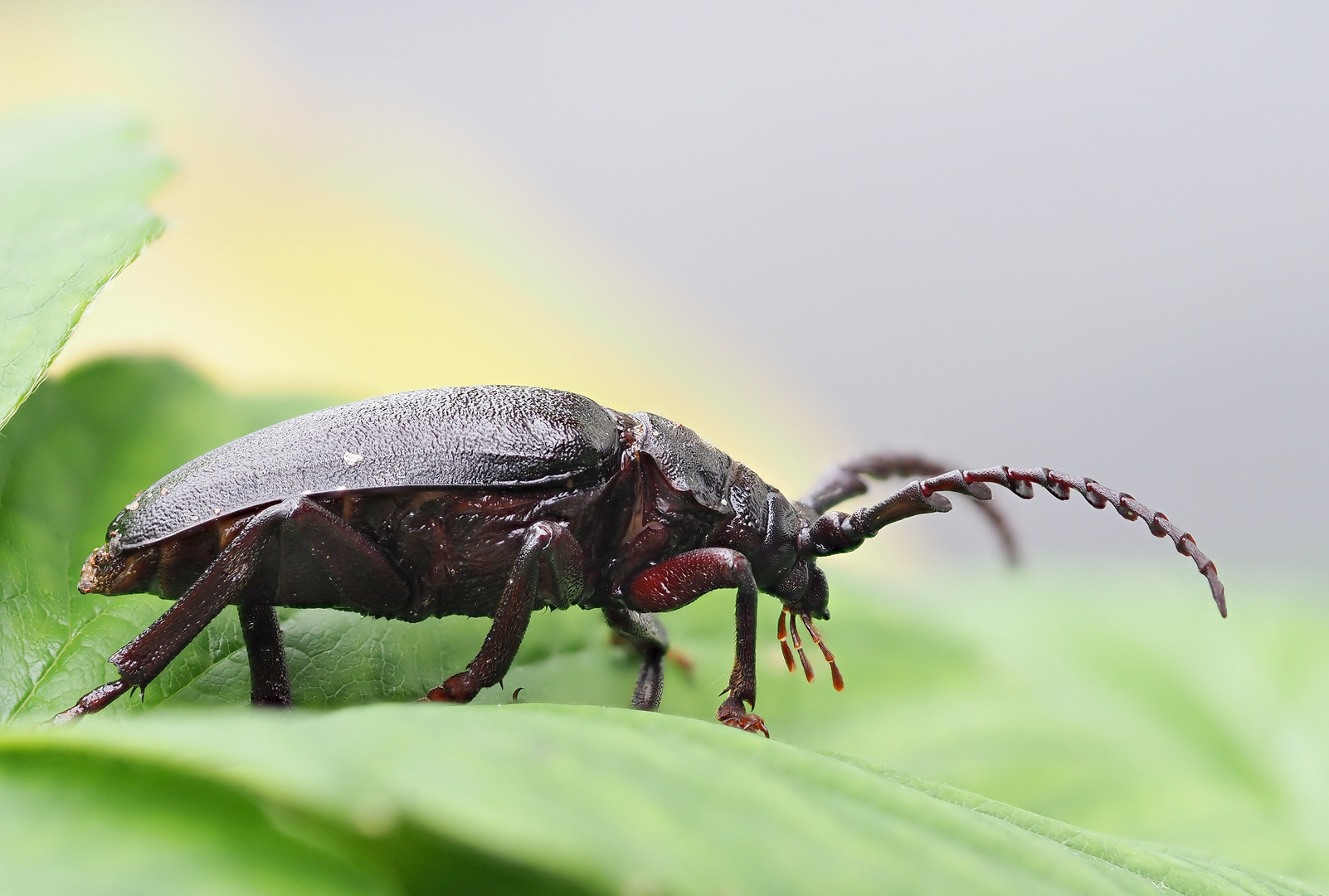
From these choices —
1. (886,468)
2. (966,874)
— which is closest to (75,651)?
(966,874)

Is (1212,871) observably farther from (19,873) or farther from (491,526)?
(19,873)

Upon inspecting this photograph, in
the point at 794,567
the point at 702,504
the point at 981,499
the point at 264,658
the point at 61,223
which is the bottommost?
the point at 264,658

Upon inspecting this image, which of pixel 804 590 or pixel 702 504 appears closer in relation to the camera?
pixel 702 504

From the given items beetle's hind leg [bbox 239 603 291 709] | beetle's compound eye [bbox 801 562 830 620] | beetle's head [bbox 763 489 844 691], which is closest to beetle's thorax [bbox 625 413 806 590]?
beetle's head [bbox 763 489 844 691]

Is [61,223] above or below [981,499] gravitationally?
above

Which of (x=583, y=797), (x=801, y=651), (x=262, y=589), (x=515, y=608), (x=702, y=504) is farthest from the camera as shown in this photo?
(x=702, y=504)

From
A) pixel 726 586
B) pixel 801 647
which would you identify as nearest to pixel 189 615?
pixel 726 586

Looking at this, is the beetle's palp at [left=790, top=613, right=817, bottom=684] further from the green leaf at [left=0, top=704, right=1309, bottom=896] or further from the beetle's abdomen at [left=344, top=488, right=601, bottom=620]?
the green leaf at [left=0, top=704, right=1309, bottom=896]

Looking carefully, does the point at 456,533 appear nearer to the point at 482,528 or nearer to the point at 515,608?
the point at 482,528
